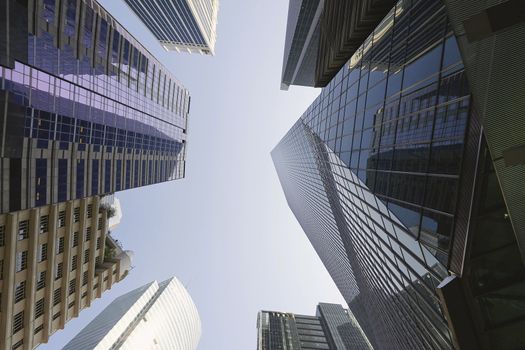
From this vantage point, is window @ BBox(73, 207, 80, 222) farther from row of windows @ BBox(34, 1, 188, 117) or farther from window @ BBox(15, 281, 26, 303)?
row of windows @ BBox(34, 1, 188, 117)

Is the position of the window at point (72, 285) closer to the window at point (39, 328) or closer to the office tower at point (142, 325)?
the window at point (39, 328)

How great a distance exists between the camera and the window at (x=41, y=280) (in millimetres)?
40375

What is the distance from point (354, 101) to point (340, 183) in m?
10.0

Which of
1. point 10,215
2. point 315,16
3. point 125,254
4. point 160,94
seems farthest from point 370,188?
point 315,16

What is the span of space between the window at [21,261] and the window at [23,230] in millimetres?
1859

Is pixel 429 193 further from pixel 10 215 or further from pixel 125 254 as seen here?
pixel 125 254

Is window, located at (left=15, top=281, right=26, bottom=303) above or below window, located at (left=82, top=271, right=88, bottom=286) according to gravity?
above

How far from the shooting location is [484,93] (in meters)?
9.80

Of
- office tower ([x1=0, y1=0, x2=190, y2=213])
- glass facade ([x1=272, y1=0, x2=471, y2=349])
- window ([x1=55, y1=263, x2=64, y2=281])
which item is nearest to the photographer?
glass facade ([x1=272, y1=0, x2=471, y2=349])

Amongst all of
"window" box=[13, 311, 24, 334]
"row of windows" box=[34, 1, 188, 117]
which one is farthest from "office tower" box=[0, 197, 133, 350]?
"row of windows" box=[34, 1, 188, 117]

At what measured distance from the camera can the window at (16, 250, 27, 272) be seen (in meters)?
36.3

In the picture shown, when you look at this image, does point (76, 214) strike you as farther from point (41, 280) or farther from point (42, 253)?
point (41, 280)

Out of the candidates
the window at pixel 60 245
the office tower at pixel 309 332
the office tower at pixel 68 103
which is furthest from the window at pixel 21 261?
the office tower at pixel 309 332

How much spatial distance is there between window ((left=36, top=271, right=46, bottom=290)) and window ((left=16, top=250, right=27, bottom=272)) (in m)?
3.34
